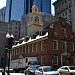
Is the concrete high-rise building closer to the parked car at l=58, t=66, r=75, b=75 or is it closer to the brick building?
the brick building

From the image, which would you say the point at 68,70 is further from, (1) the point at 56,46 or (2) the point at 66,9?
(2) the point at 66,9

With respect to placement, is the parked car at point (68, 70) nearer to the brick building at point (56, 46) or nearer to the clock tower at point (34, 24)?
the brick building at point (56, 46)

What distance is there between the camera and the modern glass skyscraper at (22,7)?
513 ft

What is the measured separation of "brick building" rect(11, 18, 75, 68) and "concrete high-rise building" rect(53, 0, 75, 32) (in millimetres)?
54017

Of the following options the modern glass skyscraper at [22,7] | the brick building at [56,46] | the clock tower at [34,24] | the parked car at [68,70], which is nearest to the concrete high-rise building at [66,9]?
the modern glass skyscraper at [22,7]

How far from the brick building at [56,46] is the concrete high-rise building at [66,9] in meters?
54.0

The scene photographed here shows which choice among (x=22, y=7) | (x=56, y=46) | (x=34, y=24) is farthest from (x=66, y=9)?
(x=56, y=46)

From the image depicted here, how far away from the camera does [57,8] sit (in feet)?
Answer: 421

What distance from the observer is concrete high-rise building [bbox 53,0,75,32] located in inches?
4380

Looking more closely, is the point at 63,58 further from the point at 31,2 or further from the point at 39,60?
the point at 31,2

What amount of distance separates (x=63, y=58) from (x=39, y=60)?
5503 mm

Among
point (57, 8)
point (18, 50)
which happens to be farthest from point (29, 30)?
point (57, 8)

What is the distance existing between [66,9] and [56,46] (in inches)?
2747

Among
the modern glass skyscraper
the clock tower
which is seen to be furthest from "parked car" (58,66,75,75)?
the modern glass skyscraper
